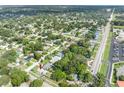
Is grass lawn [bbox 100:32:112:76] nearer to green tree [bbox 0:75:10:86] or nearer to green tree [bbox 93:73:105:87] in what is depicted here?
green tree [bbox 93:73:105:87]

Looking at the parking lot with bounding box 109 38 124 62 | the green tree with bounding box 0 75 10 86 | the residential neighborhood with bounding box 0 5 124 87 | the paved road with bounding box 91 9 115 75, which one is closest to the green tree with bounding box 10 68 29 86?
the residential neighborhood with bounding box 0 5 124 87

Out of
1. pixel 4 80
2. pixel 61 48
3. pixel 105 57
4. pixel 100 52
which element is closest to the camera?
pixel 4 80

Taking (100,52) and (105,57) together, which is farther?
(100,52)

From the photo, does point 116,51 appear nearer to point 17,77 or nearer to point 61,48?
point 61,48

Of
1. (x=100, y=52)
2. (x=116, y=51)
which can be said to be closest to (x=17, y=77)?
(x=100, y=52)

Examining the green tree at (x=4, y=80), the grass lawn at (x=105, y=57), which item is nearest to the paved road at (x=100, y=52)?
the grass lawn at (x=105, y=57)
